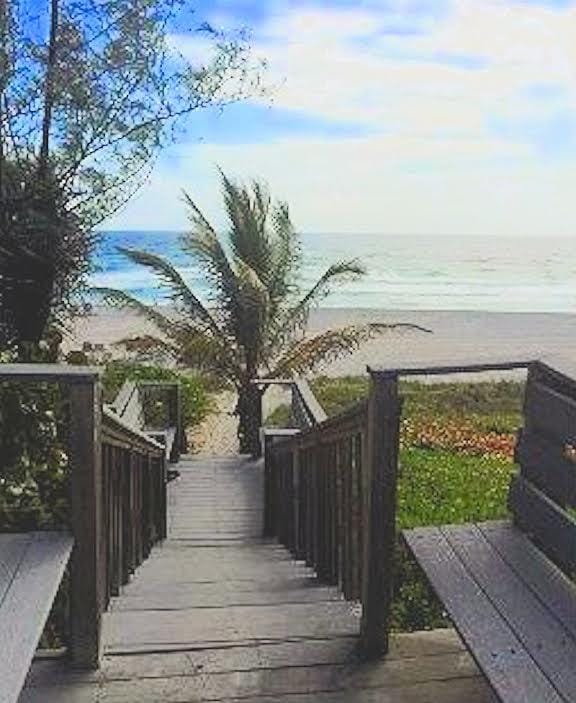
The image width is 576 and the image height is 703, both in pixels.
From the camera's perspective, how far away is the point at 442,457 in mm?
10945

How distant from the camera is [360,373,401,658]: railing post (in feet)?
11.2

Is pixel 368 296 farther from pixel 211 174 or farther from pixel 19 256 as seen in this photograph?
pixel 19 256

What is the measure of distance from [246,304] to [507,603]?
10470mm

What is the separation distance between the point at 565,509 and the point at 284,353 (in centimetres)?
1112

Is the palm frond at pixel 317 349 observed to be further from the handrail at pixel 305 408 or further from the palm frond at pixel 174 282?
the handrail at pixel 305 408

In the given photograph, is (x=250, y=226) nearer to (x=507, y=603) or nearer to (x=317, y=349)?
(x=317, y=349)

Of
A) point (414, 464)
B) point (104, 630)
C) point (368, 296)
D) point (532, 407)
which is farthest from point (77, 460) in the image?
point (368, 296)

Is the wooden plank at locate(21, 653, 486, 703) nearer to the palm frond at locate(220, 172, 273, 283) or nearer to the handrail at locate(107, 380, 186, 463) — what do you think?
the handrail at locate(107, 380, 186, 463)

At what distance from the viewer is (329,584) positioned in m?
4.68

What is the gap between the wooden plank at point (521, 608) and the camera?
2.66 meters


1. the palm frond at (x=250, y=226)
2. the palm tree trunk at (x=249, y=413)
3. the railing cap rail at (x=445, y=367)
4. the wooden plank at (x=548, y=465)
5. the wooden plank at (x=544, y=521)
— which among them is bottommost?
the palm tree trunk at (x=249, y=413)

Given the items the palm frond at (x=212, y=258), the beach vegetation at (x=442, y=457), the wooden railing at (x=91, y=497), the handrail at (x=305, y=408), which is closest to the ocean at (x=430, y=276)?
the palm frond at (x=212, y=258)

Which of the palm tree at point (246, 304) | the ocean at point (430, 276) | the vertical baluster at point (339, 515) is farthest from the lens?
the ocean at point (430, 276)

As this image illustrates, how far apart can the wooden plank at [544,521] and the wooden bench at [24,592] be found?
1.68 m
